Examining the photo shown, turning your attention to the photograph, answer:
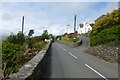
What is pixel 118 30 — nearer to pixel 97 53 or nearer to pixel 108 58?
pixel 108 58

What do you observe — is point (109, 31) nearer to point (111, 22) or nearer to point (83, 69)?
point (111, 22)

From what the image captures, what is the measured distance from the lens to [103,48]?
28625mm

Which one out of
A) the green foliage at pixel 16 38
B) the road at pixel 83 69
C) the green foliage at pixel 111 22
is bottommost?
the road at pixel 83 69

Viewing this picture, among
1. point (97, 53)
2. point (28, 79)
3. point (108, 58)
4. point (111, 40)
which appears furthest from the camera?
point (97, 53)

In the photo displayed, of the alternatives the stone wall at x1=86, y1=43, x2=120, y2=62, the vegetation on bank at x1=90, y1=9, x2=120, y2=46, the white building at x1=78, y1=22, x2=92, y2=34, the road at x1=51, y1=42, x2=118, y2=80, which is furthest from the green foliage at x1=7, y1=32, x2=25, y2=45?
the white building at x1=78, y1=22, x2=92, y2=34

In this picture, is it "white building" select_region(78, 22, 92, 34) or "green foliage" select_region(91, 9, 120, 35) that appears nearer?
"green foliage" select_region(91, 9, 120, 35)

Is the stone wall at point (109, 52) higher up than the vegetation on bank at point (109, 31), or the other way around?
the vegetation on bank at point (109, 31)

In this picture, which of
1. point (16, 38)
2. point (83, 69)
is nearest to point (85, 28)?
point (16, 38)

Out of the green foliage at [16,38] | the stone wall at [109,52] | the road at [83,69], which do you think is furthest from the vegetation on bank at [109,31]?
the green foliage at [16,38]

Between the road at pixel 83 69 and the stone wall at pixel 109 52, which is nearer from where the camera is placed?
the road at pixel 83 69

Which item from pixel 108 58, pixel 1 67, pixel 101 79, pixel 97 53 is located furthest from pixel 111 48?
pixel 1 67

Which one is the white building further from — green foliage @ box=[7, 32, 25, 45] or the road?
the road

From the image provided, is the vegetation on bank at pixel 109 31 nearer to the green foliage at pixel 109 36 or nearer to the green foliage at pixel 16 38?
the green foliage at pixel 109 36

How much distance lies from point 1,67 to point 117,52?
16.6 metres
